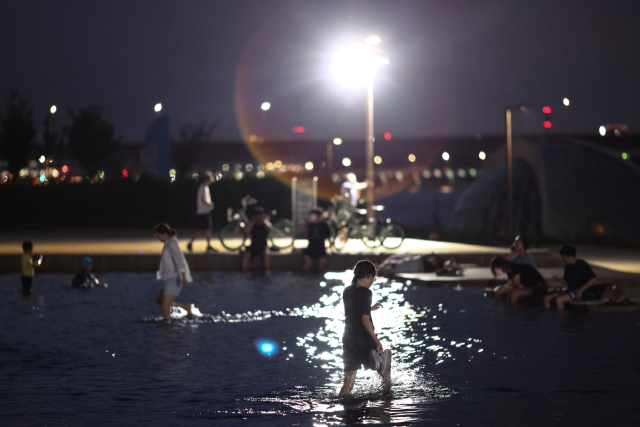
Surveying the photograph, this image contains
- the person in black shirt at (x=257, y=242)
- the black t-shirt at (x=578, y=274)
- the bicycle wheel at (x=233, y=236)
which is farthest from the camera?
the bicycle wheel at (x=233, y=236)

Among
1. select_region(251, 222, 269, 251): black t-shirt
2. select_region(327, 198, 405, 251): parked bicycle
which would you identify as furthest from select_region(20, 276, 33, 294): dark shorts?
select_region(327, 198, 405, 251): parked bicycle

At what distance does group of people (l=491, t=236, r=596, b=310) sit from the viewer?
1196 cm

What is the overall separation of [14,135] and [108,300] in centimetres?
4012

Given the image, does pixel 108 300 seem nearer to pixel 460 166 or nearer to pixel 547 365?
pixel 547 365

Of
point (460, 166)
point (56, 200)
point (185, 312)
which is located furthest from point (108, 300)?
point (460, 166)

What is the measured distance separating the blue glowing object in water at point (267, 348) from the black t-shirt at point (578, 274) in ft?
15.2

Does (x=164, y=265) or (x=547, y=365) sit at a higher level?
(x=164, y=265)

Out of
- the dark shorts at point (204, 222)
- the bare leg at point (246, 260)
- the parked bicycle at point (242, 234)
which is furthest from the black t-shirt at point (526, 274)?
the dark shorts at point (204, 222)

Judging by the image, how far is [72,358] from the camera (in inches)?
346

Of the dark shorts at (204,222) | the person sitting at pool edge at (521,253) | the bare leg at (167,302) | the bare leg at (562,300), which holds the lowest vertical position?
the bare leg at (562,300)

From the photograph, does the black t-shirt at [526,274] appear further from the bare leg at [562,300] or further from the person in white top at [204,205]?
the person in white top at [204,205]

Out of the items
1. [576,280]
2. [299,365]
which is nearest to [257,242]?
[576,280]

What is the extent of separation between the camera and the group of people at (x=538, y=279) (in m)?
12.0

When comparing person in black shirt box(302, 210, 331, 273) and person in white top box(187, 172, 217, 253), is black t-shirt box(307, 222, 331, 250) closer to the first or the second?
person in black shirt box(302, 210, 331, 273)
